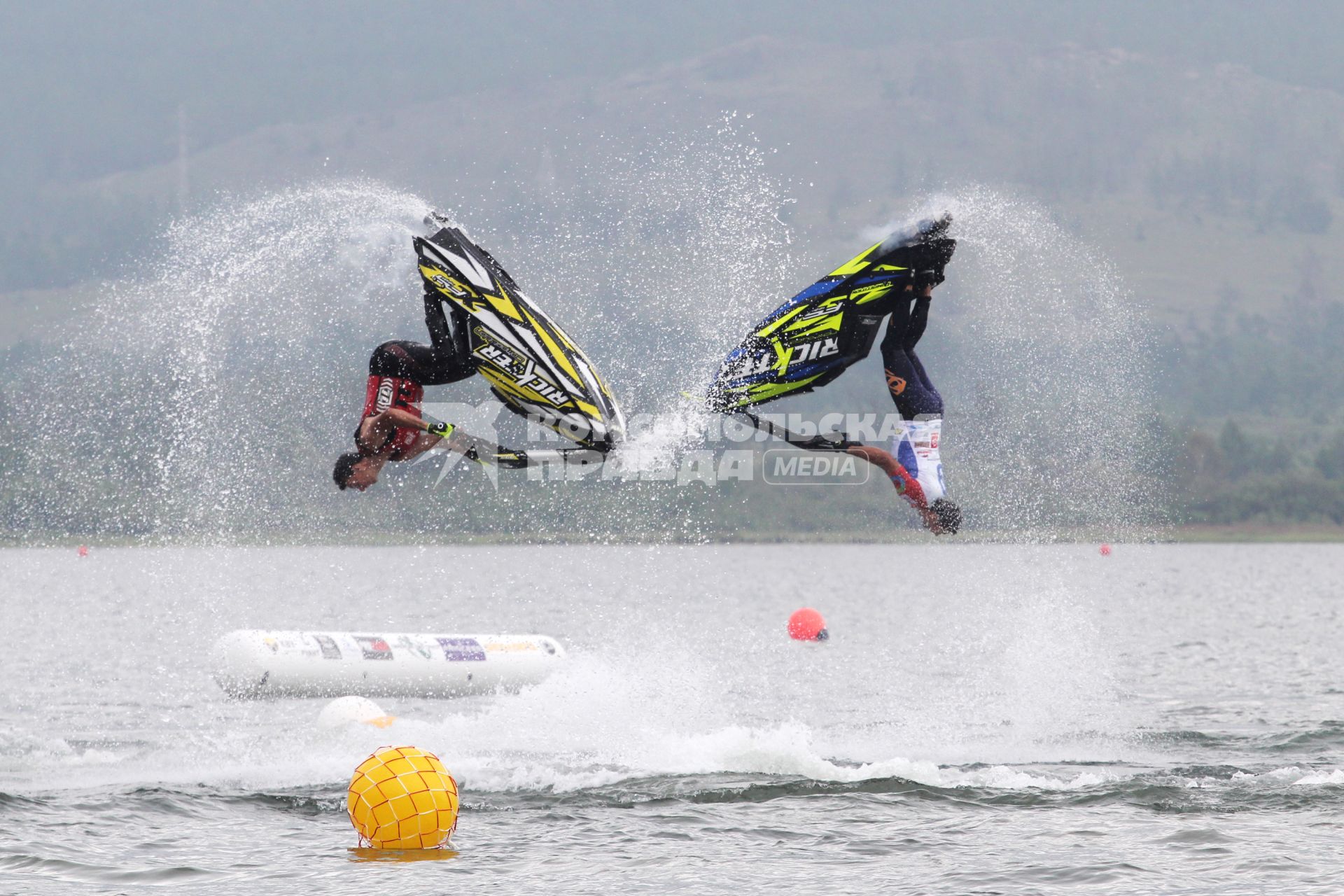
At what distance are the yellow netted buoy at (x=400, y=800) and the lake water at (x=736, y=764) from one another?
1.03 feet

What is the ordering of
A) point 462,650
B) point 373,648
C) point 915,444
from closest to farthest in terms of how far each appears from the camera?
point 915,444 → point 373,648 → point 462,650

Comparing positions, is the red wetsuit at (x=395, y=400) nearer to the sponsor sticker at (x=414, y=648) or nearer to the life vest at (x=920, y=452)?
the life vest at (x=920, y=452)

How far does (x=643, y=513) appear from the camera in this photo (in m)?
168

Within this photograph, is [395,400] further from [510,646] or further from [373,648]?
[510,646]

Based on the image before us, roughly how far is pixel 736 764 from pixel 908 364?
9377 mm

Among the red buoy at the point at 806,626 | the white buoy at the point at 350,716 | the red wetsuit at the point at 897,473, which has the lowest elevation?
the red buoy at the point at 806,626

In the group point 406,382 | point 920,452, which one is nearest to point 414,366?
point 406,382

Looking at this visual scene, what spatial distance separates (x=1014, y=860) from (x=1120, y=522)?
150 metres

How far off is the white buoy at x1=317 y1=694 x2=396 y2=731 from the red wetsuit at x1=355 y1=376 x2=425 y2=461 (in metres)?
12.1

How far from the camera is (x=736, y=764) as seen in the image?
23938mm

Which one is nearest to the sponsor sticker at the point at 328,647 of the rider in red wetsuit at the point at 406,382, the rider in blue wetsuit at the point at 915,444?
the rider in red wetsuit at the point at 406,382

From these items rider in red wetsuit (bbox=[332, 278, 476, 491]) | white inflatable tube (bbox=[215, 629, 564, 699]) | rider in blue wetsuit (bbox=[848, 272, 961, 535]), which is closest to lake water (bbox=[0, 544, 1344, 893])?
white inflatable tube (bbox=[215, 629, 564, 699])

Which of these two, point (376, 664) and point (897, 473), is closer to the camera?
point (897, 473)

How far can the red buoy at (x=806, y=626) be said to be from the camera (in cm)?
5441
